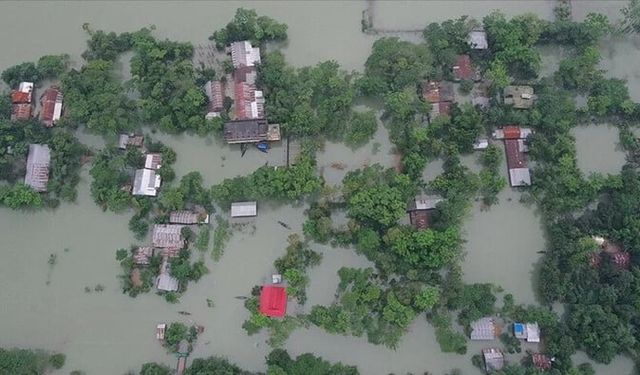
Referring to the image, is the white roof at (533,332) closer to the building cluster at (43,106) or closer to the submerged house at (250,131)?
the submerged house at (250,131)

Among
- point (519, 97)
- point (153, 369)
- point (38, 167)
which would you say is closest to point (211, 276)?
point (153, 369)

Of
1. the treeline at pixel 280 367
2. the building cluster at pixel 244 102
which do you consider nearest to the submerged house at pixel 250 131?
the building cluster at pixel 244 102

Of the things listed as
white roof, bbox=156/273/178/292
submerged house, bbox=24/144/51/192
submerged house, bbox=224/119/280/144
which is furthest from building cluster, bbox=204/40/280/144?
submerged house, bbox=24/144/51/192

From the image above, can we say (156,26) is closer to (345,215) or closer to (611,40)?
(345,215)

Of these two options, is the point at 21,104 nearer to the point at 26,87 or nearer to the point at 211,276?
the point at 26,87

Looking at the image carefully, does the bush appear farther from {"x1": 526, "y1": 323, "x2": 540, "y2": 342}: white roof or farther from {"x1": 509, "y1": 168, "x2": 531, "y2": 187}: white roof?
{"x1": 509, "y1": 168, "x2": 531, "y2": 187}: white roof

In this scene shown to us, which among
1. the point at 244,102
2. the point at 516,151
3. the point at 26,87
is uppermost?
the point at 26,87

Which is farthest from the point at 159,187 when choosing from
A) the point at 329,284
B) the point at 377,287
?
the point at 377,287
